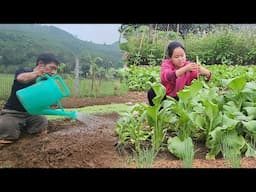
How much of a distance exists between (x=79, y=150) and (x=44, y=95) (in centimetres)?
33

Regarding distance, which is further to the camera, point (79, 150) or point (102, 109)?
point (102, 109)

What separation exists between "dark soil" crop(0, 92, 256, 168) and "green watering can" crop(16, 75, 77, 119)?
4 centimetres

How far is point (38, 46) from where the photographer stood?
231 centimetres

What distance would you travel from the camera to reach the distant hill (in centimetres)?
228

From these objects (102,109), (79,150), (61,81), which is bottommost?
(79,150)

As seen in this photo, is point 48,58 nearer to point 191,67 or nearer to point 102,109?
point 102,109

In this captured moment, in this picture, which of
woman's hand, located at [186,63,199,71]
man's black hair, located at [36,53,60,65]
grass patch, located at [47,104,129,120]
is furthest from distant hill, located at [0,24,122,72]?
woman's hand, located at [186,63,199,71]

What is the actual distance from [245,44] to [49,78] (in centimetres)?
105

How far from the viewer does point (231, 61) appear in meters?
2.45

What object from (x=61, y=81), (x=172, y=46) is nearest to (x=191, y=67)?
(x=172, y=46)

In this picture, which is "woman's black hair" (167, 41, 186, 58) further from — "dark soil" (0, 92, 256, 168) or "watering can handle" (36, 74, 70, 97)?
"watering can handle" (36, 74, 70, 97)

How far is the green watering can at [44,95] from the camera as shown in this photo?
7.39 ft
